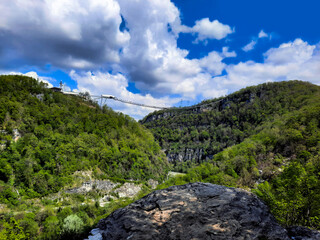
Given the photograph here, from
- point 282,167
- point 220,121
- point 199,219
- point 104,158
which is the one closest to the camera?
point 199,219

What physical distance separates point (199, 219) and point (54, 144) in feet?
220

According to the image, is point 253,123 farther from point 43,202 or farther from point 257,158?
point 43,202

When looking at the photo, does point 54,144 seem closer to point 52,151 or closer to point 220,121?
point 52,151

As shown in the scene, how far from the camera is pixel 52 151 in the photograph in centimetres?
5738

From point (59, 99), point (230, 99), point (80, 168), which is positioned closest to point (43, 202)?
point (80, 168)

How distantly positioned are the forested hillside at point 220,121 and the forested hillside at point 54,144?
37.1 meters

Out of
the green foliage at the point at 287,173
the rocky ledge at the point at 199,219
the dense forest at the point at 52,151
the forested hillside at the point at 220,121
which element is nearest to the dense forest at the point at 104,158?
the green foliage at the point at 287,173

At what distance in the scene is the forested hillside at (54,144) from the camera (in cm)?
4731

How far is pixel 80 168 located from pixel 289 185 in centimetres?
6500

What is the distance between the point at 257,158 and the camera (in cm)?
3400

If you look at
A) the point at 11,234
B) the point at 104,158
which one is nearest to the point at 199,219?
the point at 11,234

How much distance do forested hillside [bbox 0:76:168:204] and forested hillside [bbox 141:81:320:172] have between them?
3705cm

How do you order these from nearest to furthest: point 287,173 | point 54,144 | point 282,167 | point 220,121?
point 287,173
point 282,167
point 54,144
point 220,121

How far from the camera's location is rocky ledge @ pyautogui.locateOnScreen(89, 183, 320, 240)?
555 cm
